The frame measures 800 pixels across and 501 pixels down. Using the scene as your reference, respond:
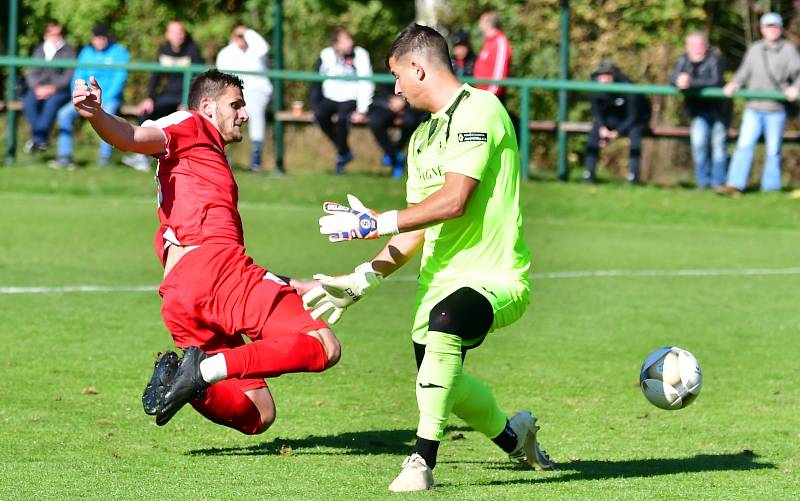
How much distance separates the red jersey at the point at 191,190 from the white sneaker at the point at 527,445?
60.9 inches

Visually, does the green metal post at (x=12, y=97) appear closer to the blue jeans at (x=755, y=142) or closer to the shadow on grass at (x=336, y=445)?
the blue jeans at (x=755, y=142)

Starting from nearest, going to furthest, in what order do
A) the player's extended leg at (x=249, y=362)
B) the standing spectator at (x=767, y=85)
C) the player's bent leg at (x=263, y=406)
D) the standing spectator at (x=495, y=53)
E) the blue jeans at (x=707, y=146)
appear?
the player's extended leg at (x=249, y=362)
the player's bent leg at (x=263, y=406)
the standing spectator at (x=767, y=85)
the blue jeans at (x=707, y=146)
the standing spectator at (x=495, y=53)

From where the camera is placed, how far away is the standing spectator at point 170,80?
20.1m

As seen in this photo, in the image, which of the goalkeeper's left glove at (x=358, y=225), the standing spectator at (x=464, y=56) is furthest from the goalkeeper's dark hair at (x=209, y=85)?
the standing spectator at (x=464, y=56)

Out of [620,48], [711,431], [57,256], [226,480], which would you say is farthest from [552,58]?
[226,480]

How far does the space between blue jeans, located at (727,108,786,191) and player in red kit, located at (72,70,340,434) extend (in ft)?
43.1

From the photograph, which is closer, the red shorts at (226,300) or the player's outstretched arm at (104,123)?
the player's outstretched arm at (104,123)

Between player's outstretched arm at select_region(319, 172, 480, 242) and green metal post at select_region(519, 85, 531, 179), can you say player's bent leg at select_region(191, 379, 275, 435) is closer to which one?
player's outstretched arm at select_region(319, 172, 480, 242)

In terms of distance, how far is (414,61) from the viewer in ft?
20.6

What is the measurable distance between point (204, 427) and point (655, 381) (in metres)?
2.43

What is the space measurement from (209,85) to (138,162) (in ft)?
46.5

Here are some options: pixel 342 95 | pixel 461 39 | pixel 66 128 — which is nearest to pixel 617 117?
pixel 461 39

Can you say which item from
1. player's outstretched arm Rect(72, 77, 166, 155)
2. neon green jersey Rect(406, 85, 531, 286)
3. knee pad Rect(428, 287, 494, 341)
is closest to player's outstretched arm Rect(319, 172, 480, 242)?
neon green jersey Rect(406, 85, 531, 286)

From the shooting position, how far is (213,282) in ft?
21.2
